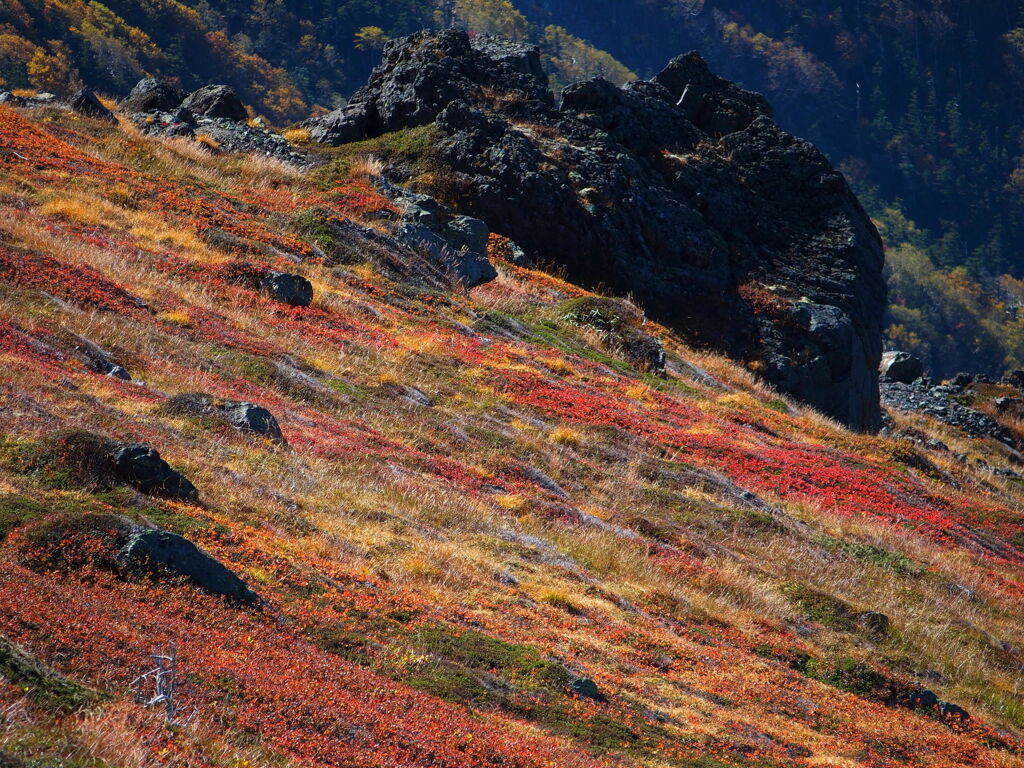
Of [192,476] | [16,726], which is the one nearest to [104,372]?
[192,476]

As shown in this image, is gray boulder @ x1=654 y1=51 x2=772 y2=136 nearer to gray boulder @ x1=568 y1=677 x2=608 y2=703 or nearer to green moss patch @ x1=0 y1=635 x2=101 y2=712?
gray boulder @ x1=568 y1=677 x2=608 y2=703

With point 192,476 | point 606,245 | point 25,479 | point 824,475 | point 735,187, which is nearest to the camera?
point 25,479

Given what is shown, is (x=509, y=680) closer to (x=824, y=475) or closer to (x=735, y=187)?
(x=824, y=475)

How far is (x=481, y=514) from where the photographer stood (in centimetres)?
1409

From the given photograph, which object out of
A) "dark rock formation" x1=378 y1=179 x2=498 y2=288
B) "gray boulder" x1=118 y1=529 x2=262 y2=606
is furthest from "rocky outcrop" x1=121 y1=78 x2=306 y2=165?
"gray boulder" x1=118 y1=529 x2=262 y2=606

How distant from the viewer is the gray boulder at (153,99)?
39.0 m

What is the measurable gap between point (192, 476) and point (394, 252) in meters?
19.4

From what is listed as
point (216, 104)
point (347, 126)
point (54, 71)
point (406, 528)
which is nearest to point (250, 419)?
point (406, 528)

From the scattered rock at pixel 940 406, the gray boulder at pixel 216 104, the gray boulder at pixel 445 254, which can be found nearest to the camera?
the gray boulder at pixel 445 254

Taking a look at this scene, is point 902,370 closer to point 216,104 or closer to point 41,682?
point 216,104

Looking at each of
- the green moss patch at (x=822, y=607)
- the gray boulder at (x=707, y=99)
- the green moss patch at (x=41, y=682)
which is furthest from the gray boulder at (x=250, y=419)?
the gray boulder at (x=707, y=99)

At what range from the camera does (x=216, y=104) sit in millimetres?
38156

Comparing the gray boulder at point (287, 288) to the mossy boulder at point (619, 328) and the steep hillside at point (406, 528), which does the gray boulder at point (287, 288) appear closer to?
the steep hillside at point (406, 528)

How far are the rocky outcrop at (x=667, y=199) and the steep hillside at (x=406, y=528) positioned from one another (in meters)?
6.33
